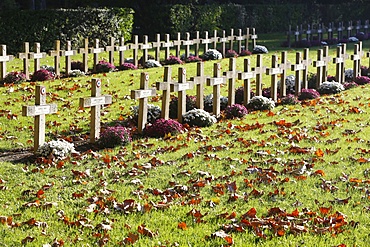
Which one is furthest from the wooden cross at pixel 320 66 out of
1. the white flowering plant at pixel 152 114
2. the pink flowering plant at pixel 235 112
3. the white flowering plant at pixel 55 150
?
the white flowering plant at pixel 55 150

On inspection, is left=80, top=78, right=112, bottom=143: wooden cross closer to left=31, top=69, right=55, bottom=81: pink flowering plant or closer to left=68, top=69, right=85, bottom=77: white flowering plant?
left=31, top=69, right=55, bottom=81: pink flowering plant

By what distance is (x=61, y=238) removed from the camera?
777 centimetres

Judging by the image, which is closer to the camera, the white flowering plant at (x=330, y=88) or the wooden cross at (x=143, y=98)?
the wooden cross at (x=143, y=98)

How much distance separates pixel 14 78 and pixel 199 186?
12575mm

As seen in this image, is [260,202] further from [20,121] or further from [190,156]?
[20,121]

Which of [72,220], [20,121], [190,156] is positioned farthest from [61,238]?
[20,121]

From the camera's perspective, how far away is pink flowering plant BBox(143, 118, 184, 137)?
14102 millimetres

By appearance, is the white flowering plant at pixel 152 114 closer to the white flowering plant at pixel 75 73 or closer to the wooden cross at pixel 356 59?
the white flowering plant at pixel 75 73

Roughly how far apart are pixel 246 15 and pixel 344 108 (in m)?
29.5

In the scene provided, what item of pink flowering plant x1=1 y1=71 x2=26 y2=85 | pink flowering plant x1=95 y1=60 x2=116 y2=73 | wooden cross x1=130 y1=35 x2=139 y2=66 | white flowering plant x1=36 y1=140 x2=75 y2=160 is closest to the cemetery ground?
white flowering plant x1=36 y1=140 x2=75 y2=160

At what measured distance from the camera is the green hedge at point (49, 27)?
29.8 metres

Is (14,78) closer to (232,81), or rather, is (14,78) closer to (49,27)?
(232,81)

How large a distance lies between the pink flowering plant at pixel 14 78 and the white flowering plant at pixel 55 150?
30.3 ft

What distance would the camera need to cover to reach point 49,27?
3028cm
